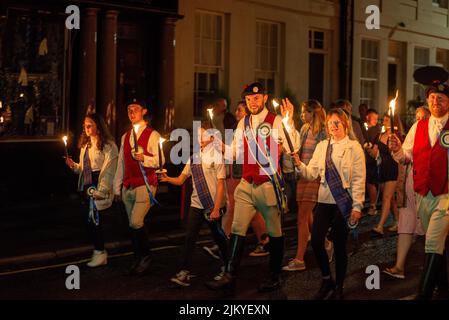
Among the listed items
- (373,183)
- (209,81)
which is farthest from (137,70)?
(373,183)

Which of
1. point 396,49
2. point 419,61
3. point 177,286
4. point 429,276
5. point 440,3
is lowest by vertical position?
point 177,286

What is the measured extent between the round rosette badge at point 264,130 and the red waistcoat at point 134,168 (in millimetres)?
1419

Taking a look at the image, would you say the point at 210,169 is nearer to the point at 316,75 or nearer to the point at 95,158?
the point at 95,158

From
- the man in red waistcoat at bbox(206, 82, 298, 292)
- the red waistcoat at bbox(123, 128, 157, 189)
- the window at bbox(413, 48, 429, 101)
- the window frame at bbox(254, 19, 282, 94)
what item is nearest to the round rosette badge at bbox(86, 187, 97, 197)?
the red waistcoat at bbox(123, 128, 157, 189)

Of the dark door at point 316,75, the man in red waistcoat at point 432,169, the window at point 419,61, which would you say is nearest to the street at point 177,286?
the man in red waistcoat at point 432,169

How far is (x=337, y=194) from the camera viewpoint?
Result: 669 cm

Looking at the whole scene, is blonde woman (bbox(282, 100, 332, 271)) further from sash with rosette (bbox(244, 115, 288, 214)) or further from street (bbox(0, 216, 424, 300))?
sash with rosette (bbox(244, 115, 288, 214))

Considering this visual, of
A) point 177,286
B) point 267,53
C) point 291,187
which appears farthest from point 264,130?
point 267,53

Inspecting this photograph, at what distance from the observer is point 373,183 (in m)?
12.5

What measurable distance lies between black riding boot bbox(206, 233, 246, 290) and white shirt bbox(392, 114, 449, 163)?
1735mm

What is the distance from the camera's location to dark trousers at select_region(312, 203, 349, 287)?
263 inches

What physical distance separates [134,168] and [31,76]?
6.49 metres

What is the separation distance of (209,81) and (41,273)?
961 centimetres

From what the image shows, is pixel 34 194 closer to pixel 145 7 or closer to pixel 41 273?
pixel 145 7
